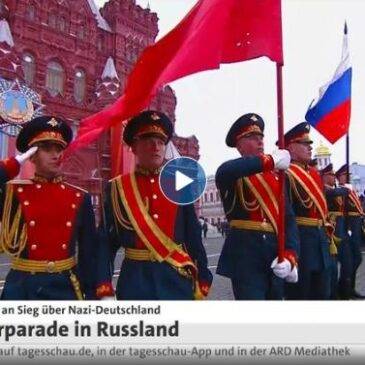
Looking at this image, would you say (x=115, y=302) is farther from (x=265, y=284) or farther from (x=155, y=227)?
(x=265, y=284)

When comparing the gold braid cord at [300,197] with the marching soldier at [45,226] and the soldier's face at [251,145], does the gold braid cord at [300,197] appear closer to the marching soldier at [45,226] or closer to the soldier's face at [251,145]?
the soldier's face at [251,145]

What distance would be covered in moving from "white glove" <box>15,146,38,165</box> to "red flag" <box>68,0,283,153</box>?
0.20m

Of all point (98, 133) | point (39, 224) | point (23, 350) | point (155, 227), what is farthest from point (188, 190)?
point (23, 350)

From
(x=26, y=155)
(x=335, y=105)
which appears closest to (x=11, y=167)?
(x=26, y=155)

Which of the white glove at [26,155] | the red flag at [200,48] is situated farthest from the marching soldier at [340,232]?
the white glove at [26,155]

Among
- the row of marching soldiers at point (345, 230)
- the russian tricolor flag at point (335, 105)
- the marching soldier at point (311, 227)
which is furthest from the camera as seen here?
the row of marching soldiers at point (345, 230)

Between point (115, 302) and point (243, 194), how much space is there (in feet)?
3.76

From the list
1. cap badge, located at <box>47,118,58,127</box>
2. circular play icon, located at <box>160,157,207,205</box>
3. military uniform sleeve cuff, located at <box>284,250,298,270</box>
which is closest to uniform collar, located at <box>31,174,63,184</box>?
cap badge, located at <box>47,118,58,127</box>

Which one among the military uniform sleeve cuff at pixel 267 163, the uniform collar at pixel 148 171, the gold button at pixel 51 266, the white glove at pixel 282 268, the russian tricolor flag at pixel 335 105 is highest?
the russian tricolor flag at pixel 335 105

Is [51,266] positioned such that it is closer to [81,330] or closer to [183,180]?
[81,330]

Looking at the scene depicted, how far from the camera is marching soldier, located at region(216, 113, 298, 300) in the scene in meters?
3.14

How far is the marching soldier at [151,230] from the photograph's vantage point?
111 inches

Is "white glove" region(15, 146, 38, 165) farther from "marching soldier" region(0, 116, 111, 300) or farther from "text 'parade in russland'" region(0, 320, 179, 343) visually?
"text 'parade in russland'" region(0, 320, 179, 343)

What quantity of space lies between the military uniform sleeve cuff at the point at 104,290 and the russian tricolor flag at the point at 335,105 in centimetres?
220
